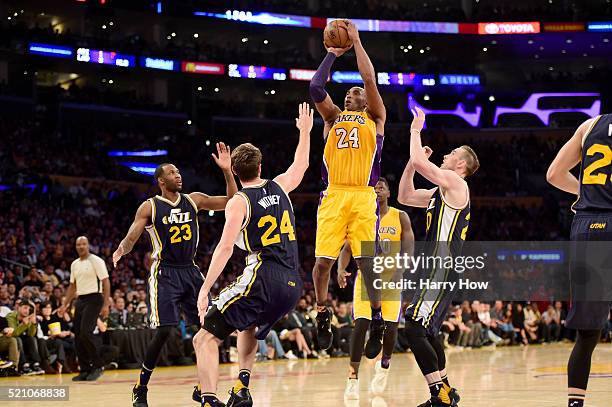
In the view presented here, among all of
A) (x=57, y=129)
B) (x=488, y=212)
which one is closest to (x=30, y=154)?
(x=57, y=129)

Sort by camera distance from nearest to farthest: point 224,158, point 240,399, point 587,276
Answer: point 587,276 → point 240,399 → point 224,158

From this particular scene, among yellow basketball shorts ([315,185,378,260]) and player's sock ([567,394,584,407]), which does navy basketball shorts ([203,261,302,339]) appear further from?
player's sock ([567,394,584,407])

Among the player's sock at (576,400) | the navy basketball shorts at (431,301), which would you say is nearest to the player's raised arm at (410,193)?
the navy basketball shorts at (431,301)

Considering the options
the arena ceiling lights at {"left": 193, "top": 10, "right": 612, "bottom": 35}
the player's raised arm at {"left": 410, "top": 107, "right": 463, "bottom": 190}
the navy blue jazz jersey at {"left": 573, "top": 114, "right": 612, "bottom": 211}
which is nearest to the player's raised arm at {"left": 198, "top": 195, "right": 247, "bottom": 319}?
the player's raised arm at {"left": 410, "top": 107, "right": 463, "bottom": 190}

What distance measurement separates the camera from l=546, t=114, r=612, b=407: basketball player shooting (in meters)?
6.02

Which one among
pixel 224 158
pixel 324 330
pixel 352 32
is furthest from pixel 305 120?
pixel 324 330

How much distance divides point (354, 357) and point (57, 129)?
1062 inches

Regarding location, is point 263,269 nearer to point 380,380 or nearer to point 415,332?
point 415,332

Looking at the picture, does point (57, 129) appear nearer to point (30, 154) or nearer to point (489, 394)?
point (30, 154)

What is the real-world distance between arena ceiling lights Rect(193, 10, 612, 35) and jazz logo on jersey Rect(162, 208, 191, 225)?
30.0 meters

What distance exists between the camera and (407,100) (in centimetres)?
4350

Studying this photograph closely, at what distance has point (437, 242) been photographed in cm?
830

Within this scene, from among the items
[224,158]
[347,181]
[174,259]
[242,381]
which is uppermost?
[224,158]

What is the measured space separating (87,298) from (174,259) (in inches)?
162
